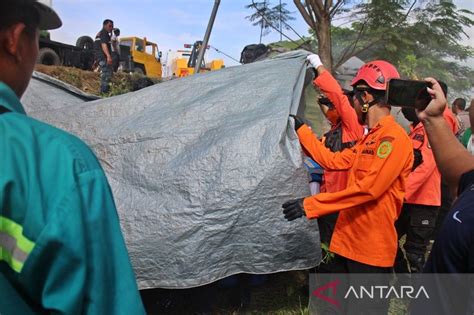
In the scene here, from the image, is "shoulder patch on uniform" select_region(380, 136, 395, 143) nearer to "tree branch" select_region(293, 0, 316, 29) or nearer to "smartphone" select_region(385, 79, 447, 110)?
"smartphone" select_region(385, 79, 447, 110)

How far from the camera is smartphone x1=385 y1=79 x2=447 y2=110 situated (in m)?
1.73

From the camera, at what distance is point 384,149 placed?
2367 mm

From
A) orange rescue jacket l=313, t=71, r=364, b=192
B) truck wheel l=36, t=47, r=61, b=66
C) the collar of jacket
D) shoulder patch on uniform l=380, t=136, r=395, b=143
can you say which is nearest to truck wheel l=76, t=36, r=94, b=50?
truck wheel l=36, t=47, r=61, b=66

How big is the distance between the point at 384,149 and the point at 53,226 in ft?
6.63

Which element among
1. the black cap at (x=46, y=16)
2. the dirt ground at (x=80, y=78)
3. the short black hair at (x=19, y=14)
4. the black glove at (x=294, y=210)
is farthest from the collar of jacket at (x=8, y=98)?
the dirt ground at (x=80, y=78)

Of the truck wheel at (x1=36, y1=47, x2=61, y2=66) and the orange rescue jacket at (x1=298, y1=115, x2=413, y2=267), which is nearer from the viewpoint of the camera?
the orange rescue jacket at (x1=298, y1=115, x2=413, y2=267)

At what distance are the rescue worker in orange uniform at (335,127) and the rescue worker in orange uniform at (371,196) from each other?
63cm

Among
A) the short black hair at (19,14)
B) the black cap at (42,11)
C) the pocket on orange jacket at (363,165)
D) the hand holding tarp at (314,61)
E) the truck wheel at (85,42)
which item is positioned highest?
the truck wheel at (85,42)

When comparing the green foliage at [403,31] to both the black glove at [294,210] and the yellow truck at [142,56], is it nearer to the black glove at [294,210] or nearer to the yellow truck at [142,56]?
the black glove at [294,210]

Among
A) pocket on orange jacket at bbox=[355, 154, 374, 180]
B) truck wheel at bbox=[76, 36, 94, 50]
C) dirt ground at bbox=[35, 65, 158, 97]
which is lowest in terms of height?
pocket on orange jacket at bbox=[355, 154, 374, 180]

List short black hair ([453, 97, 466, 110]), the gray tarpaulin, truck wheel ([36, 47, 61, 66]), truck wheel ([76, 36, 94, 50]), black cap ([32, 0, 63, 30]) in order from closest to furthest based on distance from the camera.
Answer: black cap ([32, 0, 63, 30]) → the gray tarpaulin → short black hair ([453, 97, 466, 110]) → truck wheel ([36, 47, 61, 66]) → truck wheel ([76, 36, 94, 50])

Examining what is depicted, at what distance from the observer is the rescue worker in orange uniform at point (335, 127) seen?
336cm

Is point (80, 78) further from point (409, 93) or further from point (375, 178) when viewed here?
point (409, 93)

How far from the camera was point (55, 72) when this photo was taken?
33.1 feet
